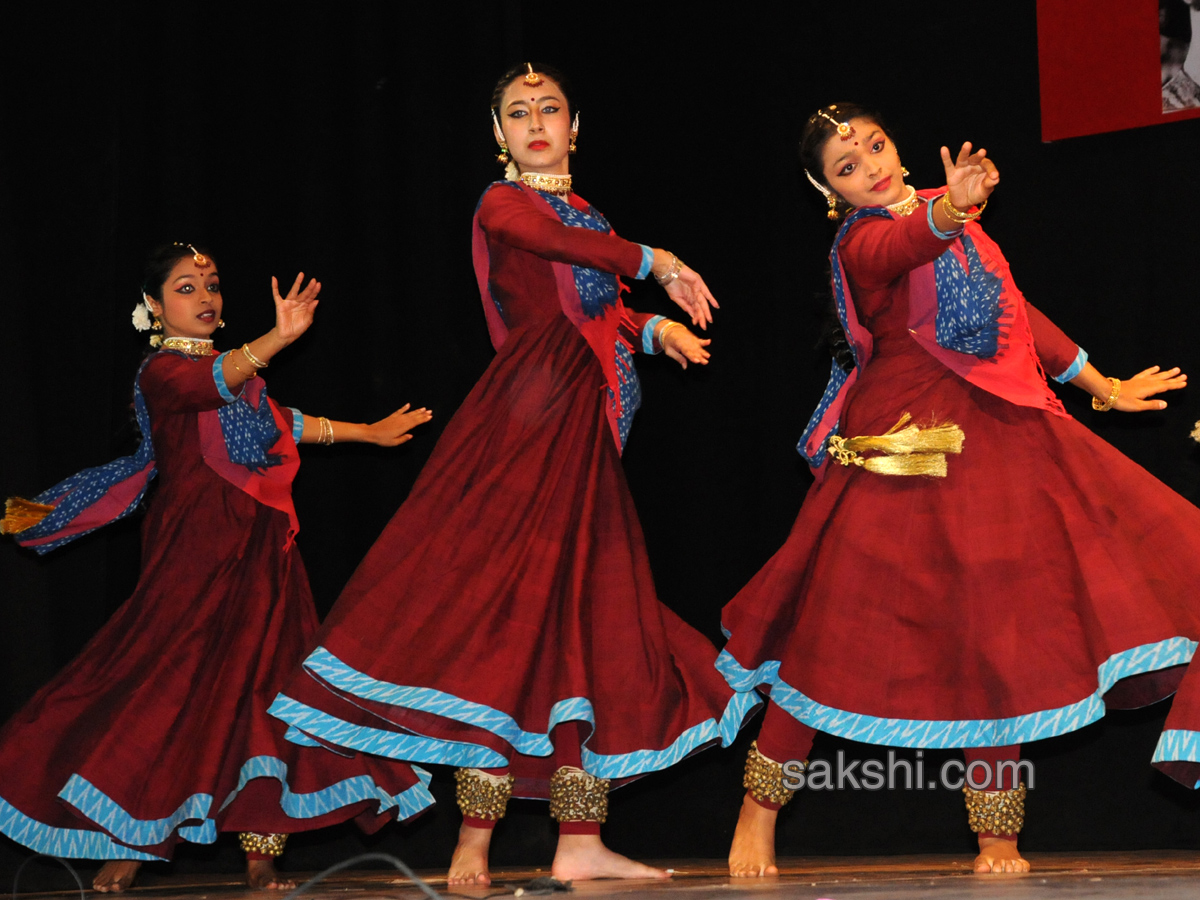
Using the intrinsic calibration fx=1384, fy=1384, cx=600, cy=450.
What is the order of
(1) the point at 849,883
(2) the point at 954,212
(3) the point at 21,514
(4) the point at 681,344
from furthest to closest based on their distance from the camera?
(3) the point at 21,514
(4) the point at 681,344
(2) the point at 954,212
(1) the point at 849,883

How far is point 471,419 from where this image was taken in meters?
2.83

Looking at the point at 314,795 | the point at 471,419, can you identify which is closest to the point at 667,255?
the point at 471,419

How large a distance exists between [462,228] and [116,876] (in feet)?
6.06

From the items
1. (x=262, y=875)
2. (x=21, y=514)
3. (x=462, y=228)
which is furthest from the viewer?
(x=462, y=228)

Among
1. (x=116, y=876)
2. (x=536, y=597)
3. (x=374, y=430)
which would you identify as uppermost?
(x=374, y=430)

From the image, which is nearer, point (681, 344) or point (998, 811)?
point (998, 811)

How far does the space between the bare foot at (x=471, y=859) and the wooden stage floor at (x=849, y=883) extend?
4 cm

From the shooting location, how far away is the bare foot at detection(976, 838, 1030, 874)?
2.50 metres

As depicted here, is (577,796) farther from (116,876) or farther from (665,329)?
(116,876)

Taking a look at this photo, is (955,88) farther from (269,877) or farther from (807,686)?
(269,877)

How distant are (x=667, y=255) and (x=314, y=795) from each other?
1.38m

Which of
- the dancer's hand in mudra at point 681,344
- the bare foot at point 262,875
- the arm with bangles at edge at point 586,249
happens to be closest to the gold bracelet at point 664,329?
the dancer's hand in mudra at point 681,344

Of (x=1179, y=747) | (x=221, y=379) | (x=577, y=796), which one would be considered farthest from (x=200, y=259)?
(x=1179, y=747)

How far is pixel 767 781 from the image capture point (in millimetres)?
2684
